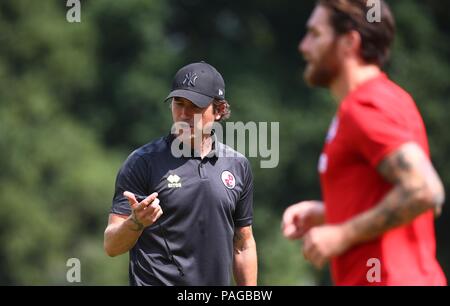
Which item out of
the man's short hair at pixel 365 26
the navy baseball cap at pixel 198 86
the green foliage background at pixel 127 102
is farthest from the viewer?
the green foliage background at pixel 127 102

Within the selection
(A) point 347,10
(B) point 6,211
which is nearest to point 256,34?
(B) point 6,211

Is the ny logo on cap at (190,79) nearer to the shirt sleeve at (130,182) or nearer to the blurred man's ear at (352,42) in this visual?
the shirt sleeve at (130,182)

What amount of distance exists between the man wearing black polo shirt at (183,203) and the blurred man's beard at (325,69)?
2.26m

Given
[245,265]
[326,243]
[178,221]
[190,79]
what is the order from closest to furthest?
[326,243] → [178,221] → [190,79] → [245,265]

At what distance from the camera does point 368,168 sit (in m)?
4.70

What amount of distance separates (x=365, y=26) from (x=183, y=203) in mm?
2595

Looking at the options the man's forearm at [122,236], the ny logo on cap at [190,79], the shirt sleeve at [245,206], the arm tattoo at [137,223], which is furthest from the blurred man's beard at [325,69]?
the shirt sleeve at [245,206]

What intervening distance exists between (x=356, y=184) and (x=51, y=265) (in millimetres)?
20975

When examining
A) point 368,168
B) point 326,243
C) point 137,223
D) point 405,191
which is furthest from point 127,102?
point 405,191

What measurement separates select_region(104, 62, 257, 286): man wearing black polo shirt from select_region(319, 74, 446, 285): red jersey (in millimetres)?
2256

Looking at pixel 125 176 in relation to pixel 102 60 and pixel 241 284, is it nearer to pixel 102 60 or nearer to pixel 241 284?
pixel 241 284

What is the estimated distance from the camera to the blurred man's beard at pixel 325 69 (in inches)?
190

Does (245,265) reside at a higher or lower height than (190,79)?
lower

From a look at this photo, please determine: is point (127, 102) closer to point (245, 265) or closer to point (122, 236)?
point (245, 265)
